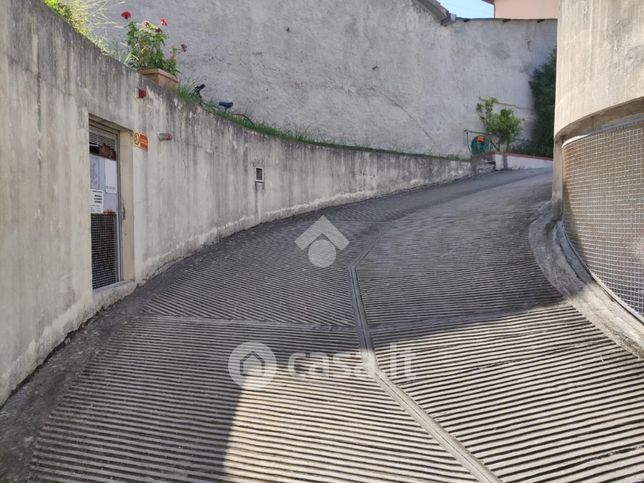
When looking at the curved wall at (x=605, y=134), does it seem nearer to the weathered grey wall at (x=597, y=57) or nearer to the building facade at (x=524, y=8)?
the weathered grey wall at (x=597, y=57)

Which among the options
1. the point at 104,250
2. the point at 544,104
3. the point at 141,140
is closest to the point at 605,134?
the point at 141,140

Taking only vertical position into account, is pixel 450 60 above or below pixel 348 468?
above

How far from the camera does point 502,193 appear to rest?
10.7 metres

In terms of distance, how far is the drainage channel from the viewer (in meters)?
2.72

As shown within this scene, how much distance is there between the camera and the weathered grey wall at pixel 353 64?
1149 centimetres

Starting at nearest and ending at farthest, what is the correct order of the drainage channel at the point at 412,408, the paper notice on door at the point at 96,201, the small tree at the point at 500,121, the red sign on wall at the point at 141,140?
1. the drainage channel at the point at 412,408
2. the paper notice on door at the point at 96,201
3. the red sign on wall at the point at 141,140
4. the small tree at the point at 500,121

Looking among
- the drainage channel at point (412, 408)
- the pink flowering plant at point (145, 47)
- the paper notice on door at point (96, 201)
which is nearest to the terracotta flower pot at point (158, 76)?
the pink flowering plant at point (145, 47)

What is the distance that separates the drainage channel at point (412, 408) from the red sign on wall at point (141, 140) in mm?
2862

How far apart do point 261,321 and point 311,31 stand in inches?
392

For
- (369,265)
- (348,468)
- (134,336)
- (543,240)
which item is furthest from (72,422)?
(543,240)

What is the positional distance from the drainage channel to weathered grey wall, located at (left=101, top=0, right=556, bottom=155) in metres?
8.08

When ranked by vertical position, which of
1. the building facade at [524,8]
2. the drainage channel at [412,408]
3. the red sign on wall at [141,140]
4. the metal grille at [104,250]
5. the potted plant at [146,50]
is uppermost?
the building facade at [524,8]

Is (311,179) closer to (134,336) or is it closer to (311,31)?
(311,31)

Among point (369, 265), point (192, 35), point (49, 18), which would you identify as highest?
point (192, 35)
